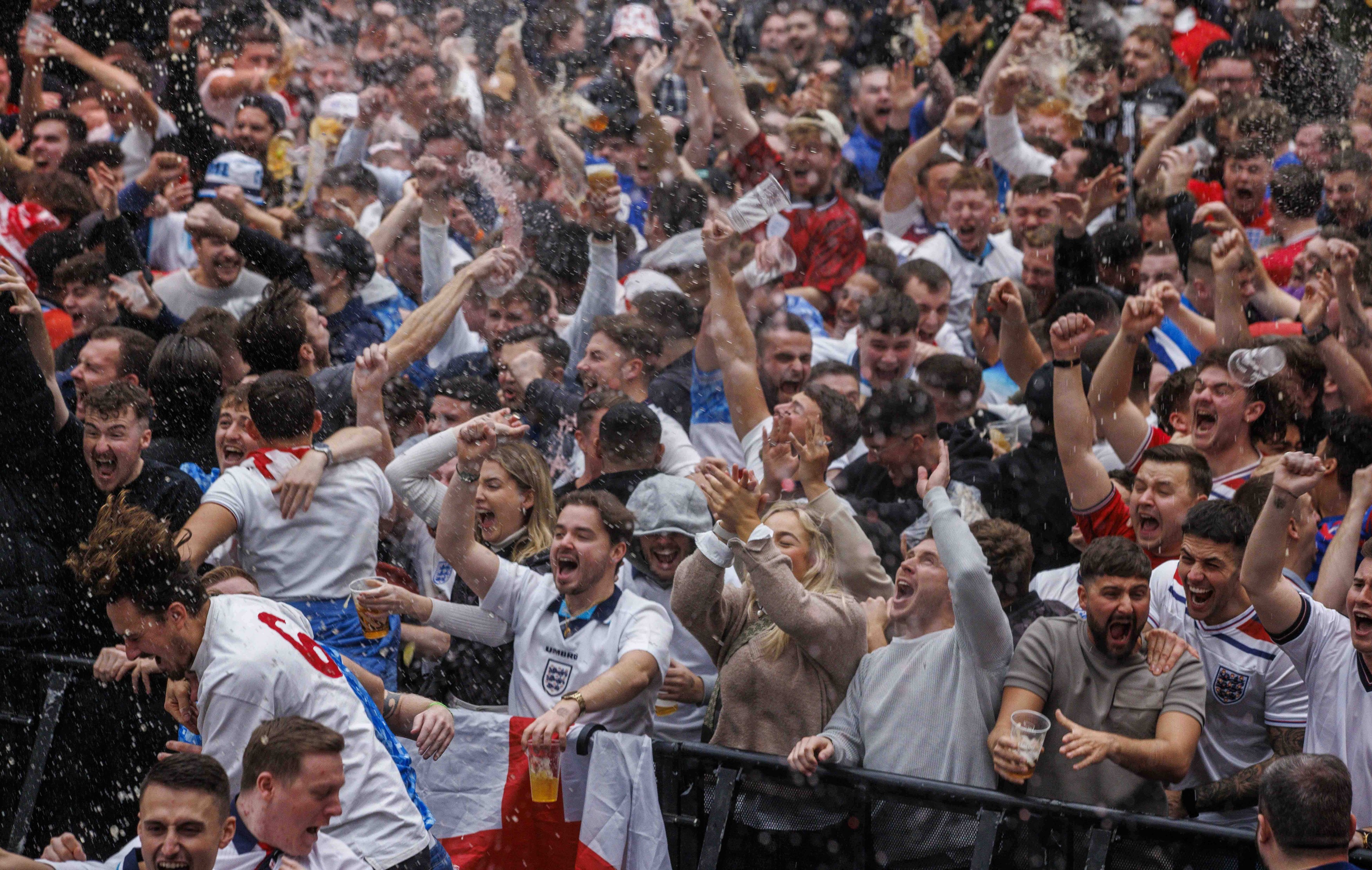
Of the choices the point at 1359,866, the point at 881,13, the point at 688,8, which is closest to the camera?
the point at 1359,866

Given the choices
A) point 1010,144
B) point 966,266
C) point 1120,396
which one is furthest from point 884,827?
point 1010,144

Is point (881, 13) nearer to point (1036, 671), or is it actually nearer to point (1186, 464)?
point (1186, 464)

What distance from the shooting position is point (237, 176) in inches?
340

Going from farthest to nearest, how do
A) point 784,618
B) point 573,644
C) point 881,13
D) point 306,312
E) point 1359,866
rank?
point 881,13 → point 306,312 → point 573,644 → point 784,618 → point 1359,866

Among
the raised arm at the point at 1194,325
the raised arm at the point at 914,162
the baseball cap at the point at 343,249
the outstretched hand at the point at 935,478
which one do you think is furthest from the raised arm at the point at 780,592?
the raised arm at the point at 914,162

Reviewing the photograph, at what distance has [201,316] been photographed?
6.95 m

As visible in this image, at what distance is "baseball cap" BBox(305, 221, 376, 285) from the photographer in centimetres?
752

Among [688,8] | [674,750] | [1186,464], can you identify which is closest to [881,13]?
[688,8]

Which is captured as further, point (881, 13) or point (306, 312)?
point (881, 13)

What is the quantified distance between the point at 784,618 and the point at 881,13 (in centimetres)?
844

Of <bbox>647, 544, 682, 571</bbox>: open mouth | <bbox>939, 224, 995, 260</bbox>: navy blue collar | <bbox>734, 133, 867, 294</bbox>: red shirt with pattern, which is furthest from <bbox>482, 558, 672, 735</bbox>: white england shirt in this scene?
<bbox>939, 224, 995, 260</bbox>: navy blue collar

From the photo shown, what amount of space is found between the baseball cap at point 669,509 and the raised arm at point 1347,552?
203cm

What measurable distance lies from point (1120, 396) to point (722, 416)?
1971 millimetres

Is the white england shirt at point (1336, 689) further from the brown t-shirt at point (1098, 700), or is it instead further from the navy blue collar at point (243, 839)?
the navy blue collar at point (243, 839)
